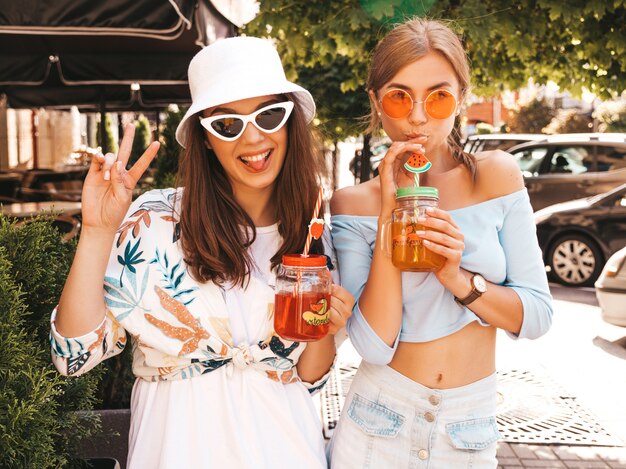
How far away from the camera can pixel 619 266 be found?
24.7 feet

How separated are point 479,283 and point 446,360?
267mm

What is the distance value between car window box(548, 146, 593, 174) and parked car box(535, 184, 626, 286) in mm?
2131

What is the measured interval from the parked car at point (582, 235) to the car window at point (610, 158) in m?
2.00

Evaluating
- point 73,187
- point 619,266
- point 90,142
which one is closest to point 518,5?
point 619,266

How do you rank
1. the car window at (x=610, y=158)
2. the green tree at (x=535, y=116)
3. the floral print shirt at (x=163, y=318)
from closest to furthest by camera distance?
the floral print shirt at (x=163, y=318) < the car window at (x=610, y=158) < the green tree at (x=535, y=116)

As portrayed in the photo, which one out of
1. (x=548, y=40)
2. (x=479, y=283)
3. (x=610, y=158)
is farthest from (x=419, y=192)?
(x=610, y=158)

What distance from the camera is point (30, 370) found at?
2115 millimetres

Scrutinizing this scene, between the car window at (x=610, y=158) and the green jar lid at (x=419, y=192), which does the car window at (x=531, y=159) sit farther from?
the green jar lid at (x=419, y=192)

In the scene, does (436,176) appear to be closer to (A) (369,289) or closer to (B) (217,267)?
(A) (369,289)

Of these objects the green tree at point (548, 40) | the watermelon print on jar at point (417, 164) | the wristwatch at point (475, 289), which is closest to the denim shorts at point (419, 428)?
the wristwatch at point (475, 289)

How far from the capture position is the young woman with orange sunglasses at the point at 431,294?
2080 mm

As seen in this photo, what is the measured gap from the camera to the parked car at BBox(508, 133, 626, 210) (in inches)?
484

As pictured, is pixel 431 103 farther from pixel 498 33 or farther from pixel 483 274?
pixel 498 33

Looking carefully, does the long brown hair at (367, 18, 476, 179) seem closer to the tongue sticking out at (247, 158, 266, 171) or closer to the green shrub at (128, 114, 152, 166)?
the tongue sticking out at (247, 158, 266, 171)
